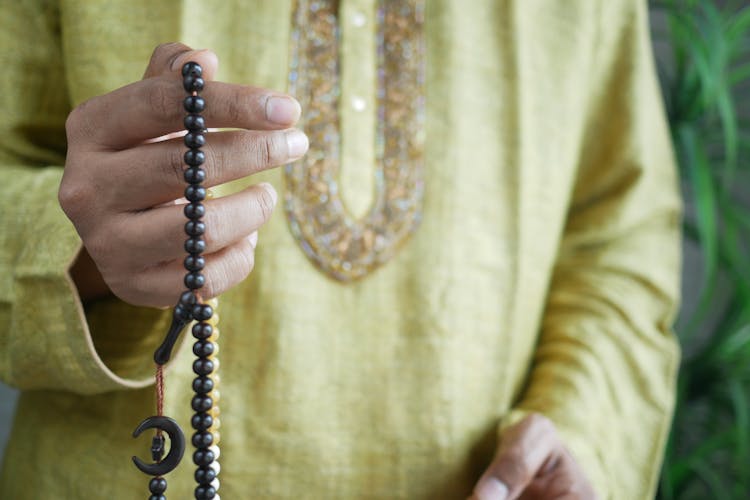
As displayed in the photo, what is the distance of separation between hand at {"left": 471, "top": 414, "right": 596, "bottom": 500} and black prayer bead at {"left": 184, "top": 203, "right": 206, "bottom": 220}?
42 centimetres

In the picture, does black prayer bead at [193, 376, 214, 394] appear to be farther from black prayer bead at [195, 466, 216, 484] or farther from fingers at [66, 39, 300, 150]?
fingers at [66, 39, 300, 150]

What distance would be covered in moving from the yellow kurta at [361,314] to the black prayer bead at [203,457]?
165 millimetres

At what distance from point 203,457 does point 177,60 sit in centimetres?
23

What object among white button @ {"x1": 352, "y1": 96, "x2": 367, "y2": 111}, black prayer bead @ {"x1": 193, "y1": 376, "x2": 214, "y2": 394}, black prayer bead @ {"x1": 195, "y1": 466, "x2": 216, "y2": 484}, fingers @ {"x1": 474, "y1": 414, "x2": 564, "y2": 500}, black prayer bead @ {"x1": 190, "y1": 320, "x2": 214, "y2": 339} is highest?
white button @ {"x1": 352, "y1": 96, "x2": 367, "y2": 111}

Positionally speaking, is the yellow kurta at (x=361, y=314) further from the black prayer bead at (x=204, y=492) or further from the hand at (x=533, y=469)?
the black prayer bead at (x=204, y=492)

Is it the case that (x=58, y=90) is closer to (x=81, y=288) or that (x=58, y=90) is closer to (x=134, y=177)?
(x=81, y=288)

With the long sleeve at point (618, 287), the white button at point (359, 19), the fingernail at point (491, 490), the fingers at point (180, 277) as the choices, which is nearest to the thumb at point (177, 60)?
the fingers at point (180, 277)

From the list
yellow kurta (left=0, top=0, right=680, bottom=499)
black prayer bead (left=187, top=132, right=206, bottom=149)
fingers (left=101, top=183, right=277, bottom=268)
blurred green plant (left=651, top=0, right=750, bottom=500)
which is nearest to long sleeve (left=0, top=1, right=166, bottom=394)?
yellow kurta (left=0, top=0, right=680, bottom=499)

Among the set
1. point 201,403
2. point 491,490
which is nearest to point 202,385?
point 201,403

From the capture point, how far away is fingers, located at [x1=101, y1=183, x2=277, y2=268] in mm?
420

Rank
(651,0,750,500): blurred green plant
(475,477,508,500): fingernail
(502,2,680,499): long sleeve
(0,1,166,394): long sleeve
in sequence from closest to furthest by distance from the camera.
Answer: (0,1,166,394): long sleeve → (475,477,508,500): fingernail → (502,2,680,499): long sleeve → (651,0,750,500): blurred green plant

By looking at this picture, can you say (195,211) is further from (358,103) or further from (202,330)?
(358,103)

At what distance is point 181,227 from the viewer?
17.6 inches

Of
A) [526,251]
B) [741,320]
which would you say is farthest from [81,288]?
[741,320]
